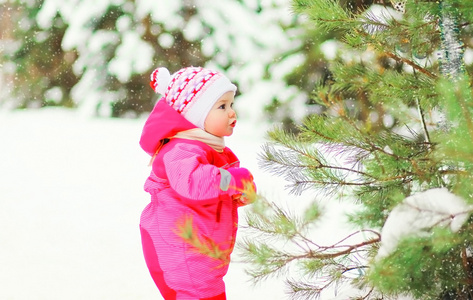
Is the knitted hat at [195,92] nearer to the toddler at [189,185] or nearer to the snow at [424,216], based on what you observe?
the toddler at [189,185]

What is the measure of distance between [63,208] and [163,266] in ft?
9.07

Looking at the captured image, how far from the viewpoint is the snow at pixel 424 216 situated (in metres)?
1.20

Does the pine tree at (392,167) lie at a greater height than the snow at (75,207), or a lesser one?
greater

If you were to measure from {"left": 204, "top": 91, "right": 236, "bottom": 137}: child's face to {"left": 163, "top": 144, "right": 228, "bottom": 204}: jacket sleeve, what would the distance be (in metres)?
0.12

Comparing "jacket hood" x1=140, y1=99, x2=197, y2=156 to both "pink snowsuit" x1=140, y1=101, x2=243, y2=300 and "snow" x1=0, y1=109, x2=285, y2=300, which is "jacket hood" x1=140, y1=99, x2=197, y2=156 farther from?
"snow" x1=0, y1=109, x2=285, y2=300

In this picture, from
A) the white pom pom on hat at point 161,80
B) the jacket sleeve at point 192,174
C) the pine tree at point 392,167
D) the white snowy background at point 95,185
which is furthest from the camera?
the white snowy background at point 95,185

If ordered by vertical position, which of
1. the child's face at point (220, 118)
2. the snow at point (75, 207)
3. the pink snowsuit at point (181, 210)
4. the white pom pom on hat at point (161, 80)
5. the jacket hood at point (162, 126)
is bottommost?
the snow at point (75, 207)

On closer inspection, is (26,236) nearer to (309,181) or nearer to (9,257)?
(9,257)

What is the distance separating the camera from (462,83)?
108 centimetres

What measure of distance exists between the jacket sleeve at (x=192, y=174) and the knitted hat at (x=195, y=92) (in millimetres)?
153

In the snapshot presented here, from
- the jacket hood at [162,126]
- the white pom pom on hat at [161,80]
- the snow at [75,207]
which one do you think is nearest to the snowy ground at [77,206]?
the snow at [75,207]

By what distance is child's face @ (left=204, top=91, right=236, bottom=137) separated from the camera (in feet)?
6.26

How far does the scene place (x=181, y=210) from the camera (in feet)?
6.02

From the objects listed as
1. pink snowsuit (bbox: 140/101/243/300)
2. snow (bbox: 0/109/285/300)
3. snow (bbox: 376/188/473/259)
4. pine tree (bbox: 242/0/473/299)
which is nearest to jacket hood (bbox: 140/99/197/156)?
pink snowsuit (bbox: 140/101/243/300)
